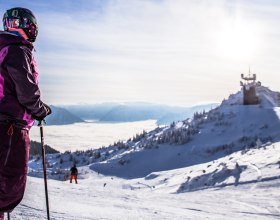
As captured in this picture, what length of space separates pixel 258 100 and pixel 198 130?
13.6 metres

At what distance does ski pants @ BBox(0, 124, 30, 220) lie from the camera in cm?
379

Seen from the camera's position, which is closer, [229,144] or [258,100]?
[229,144]

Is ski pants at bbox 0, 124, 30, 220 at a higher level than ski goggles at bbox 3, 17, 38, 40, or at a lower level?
lower

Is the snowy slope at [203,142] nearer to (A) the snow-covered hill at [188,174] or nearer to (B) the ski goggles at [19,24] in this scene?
(A) the snow-covered hill at [188,174]

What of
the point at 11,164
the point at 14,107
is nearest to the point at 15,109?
the point at 14,107

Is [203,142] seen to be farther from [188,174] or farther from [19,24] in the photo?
[19,24]

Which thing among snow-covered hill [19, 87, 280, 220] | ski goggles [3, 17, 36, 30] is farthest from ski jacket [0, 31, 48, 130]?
snow-covered hill [19, 87, 280, 220]

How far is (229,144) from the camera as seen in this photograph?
48062 millimetres

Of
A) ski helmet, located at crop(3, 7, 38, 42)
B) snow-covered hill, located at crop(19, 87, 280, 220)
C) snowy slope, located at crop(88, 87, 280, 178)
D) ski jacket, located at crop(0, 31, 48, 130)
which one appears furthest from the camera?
snowy slope, located at crop(88, 87, 280, 178)

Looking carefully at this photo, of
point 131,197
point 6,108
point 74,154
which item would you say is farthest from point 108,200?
point 74,154

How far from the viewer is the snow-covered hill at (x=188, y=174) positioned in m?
8.19

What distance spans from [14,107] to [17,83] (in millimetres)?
268

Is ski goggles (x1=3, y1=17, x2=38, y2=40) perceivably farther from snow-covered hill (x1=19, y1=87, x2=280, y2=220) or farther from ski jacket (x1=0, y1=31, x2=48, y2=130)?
snow-covered hill (x1=19, y1=87, x2=280, y2=220)

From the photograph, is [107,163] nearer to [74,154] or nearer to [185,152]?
[185,152]
